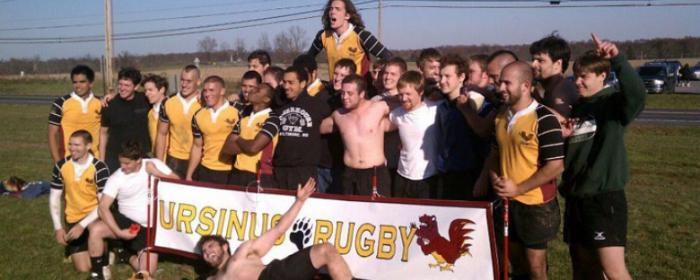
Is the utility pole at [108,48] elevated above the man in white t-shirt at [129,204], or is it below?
above

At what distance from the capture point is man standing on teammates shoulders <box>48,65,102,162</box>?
841 cm

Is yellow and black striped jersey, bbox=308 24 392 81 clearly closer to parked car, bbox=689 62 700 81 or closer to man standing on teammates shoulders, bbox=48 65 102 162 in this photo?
man standing on teammates shoulders, bbox=48 65 102 162

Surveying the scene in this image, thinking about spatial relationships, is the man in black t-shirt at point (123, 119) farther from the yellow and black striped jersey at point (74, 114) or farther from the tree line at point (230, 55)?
the tree line at point (230, 55)

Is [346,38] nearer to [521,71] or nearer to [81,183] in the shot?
[521,71]

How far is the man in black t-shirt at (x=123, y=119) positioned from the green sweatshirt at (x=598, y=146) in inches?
225

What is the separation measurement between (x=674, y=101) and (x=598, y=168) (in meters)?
29.7

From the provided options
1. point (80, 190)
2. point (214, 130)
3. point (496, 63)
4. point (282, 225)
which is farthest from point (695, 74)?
point (80, 190)

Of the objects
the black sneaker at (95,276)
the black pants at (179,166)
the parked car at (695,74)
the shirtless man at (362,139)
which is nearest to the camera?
the shirtless man at (362,139)

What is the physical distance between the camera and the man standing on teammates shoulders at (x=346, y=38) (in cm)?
750

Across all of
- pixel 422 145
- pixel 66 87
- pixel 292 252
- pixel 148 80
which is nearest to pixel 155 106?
pixel 148 80

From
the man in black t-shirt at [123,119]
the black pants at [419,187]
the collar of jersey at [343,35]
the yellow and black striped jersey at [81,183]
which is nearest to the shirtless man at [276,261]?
the black pants at [419,187]

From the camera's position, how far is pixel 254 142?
21.5ft

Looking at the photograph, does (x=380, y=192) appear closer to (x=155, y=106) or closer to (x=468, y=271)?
(x=468, y=271)

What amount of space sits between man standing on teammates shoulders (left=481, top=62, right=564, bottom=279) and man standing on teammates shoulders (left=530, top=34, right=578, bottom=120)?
1.14 feet
